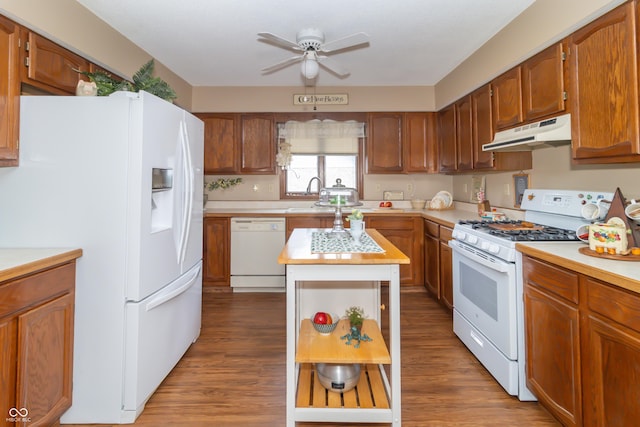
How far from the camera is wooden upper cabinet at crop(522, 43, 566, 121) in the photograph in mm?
1977

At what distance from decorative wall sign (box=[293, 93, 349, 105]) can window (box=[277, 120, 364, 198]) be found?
24 cm

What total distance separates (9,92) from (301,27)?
189 cm

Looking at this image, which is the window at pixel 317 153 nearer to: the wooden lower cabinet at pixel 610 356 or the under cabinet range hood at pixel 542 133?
the under cabinet range hood at pixel 542 133

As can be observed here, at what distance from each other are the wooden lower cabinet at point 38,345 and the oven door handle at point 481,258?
2.25 m

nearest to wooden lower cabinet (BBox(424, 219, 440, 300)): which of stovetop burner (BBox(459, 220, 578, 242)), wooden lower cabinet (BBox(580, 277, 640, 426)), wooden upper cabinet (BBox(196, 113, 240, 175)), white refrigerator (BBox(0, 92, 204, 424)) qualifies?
stovetop burner (BBox(459, 220, 578, 242))

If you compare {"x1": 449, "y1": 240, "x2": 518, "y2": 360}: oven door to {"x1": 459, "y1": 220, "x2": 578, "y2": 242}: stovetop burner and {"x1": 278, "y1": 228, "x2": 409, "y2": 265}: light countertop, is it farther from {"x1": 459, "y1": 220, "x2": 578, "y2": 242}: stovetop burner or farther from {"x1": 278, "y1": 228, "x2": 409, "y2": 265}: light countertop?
{"x1": 278, "y1": 228, "x2": 409, "y2": 265}: light countertop

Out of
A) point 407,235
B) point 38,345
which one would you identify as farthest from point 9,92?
point 407,235

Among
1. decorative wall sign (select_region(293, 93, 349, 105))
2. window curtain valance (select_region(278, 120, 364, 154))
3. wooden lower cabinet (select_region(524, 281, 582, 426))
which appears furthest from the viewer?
window curtain valance (select_region(278, 120, 364, 154))

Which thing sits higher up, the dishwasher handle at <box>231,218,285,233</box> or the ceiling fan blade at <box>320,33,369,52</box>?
the ceiling fan blade at <box>320,33,369,52</box>

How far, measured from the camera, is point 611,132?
1617 mm

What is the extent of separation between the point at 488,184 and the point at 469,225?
1.21 meters

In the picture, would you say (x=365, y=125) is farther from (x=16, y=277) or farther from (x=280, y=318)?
(x=16, y=277)

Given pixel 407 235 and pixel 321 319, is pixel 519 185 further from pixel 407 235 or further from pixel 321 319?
pixel 321 319

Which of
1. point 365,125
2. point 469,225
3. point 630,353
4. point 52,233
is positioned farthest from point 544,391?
point 365,125
